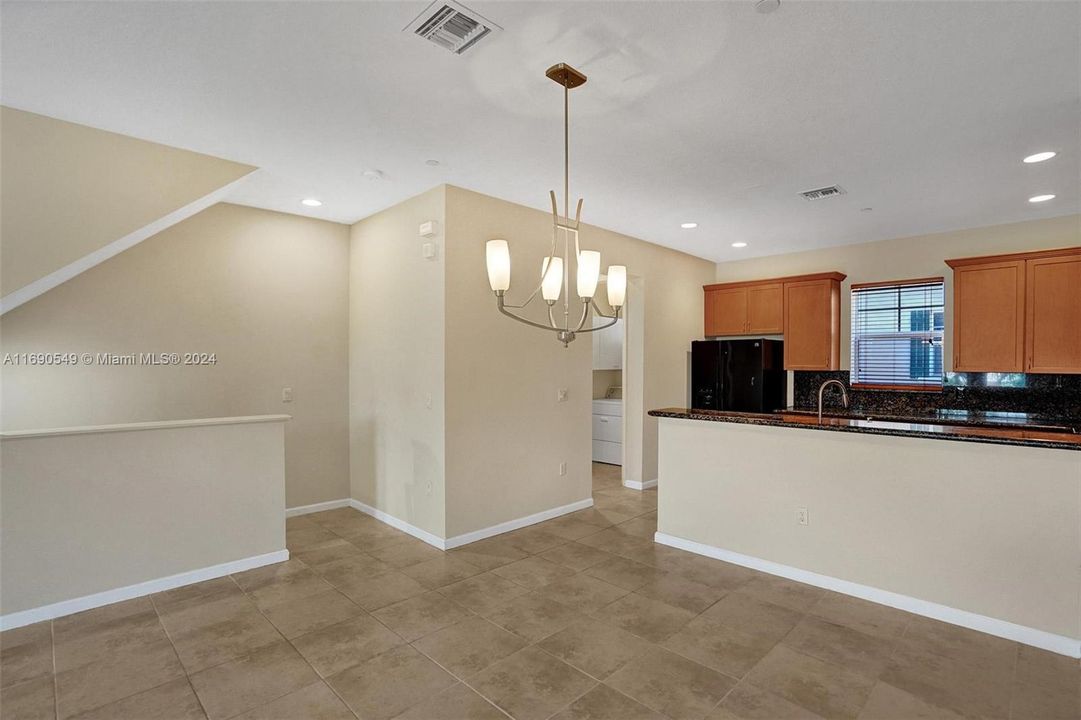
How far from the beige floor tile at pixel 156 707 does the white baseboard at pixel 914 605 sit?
3.24m

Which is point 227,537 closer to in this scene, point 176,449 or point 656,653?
point 176,449

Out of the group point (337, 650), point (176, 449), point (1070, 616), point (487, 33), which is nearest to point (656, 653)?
point (337, 650)

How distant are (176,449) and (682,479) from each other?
11.8ft

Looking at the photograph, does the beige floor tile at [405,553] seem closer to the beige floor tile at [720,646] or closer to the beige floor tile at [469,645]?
the beige floor tile at [469,645]

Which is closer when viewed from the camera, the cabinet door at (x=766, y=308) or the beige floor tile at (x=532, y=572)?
the beige floor tile at (x=532, y=572)

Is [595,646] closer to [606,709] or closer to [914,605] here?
[606,709]

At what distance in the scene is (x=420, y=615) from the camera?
10.2 feet

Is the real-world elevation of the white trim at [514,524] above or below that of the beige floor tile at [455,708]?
above

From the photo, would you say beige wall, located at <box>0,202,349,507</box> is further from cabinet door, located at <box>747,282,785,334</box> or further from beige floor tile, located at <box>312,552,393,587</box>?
cabinet door, located at <box>747,282,785,334</box>

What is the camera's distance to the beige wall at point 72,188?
293 cm

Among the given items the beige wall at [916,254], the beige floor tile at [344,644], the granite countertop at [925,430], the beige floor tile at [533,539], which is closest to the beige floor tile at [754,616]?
the granite countertop at [925,430]

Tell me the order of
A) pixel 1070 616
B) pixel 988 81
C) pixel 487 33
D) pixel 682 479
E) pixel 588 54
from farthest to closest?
1. pixel 682 479
2. pixel 1070 616
3. pixel 988 81
4. pixel 588 54
5. pixel 487 33

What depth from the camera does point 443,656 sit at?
2.67 meters

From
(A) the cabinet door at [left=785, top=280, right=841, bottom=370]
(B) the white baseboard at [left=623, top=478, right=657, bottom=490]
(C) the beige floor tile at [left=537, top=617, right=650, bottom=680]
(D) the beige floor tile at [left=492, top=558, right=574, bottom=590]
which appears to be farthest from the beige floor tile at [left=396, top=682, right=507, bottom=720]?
(A) the cabinet door at [left=785, top=280, right=841, bottom=370]
